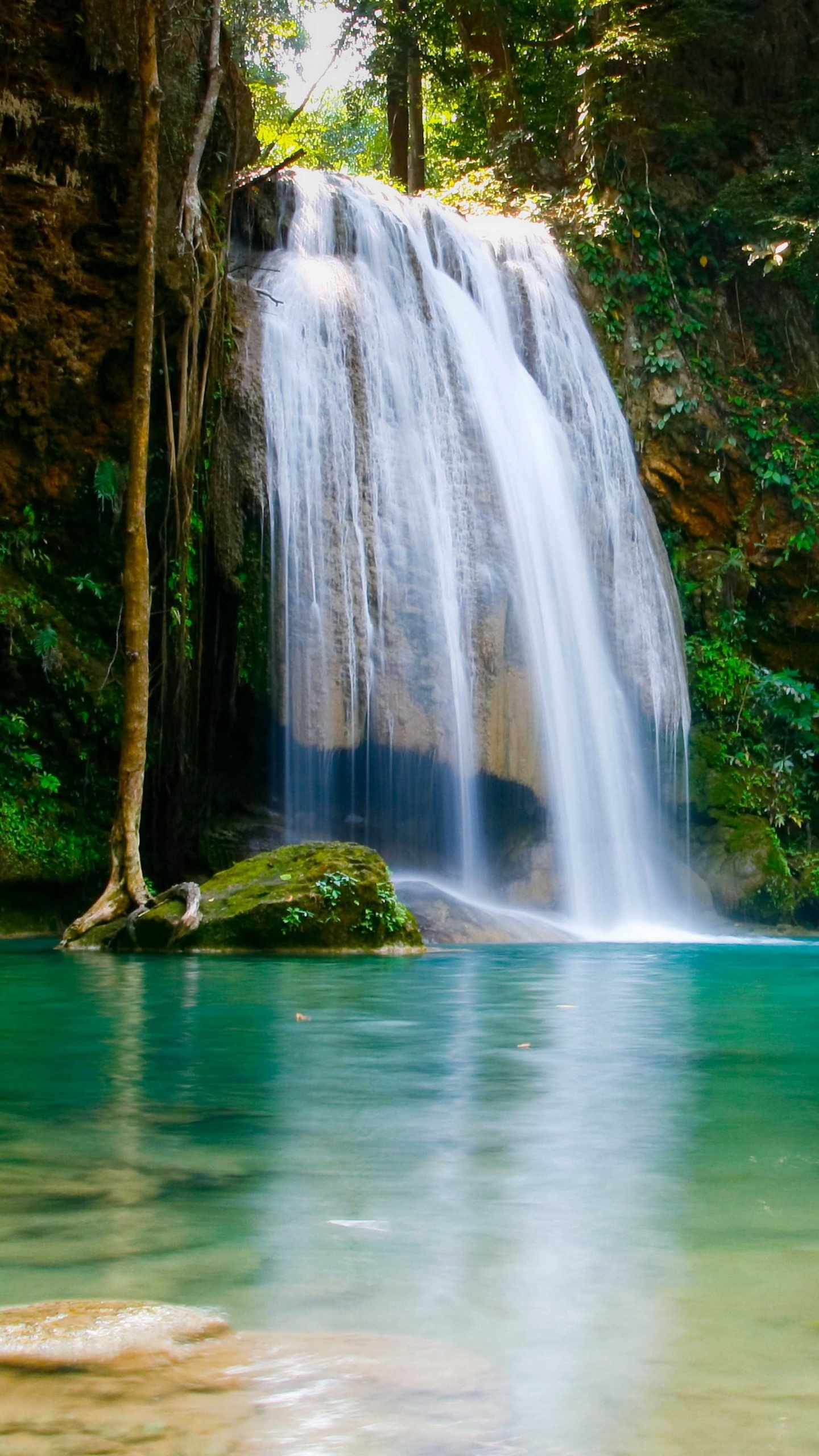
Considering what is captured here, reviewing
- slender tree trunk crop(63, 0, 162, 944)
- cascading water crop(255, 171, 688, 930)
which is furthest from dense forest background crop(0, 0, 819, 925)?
slender tree trunk crop(63, 0, 162, 944)

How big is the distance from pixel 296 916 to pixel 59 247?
6.04 metres

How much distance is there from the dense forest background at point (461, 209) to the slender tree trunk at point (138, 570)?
769mm

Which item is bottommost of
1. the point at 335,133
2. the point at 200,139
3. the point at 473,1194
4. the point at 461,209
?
the point at 473,1194

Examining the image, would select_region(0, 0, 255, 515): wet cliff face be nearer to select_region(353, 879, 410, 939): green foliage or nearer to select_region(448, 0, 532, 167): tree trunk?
select_region(353, 879, 410, 939): green foliage

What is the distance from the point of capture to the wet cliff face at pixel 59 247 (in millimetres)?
10844

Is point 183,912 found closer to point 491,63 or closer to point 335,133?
point 491,63

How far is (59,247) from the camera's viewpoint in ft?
36.5

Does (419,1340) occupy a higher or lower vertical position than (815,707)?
lower

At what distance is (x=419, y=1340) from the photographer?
180 centimetres

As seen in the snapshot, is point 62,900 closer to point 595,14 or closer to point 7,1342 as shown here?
point 7,1342

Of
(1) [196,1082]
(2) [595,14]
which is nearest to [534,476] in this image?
(2) [595,14]

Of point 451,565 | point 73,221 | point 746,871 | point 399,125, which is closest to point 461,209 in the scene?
point 399,125

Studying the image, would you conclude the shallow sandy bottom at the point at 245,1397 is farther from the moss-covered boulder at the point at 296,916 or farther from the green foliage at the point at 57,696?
the green foliage at the point at 57,696

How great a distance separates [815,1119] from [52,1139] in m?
1.89
